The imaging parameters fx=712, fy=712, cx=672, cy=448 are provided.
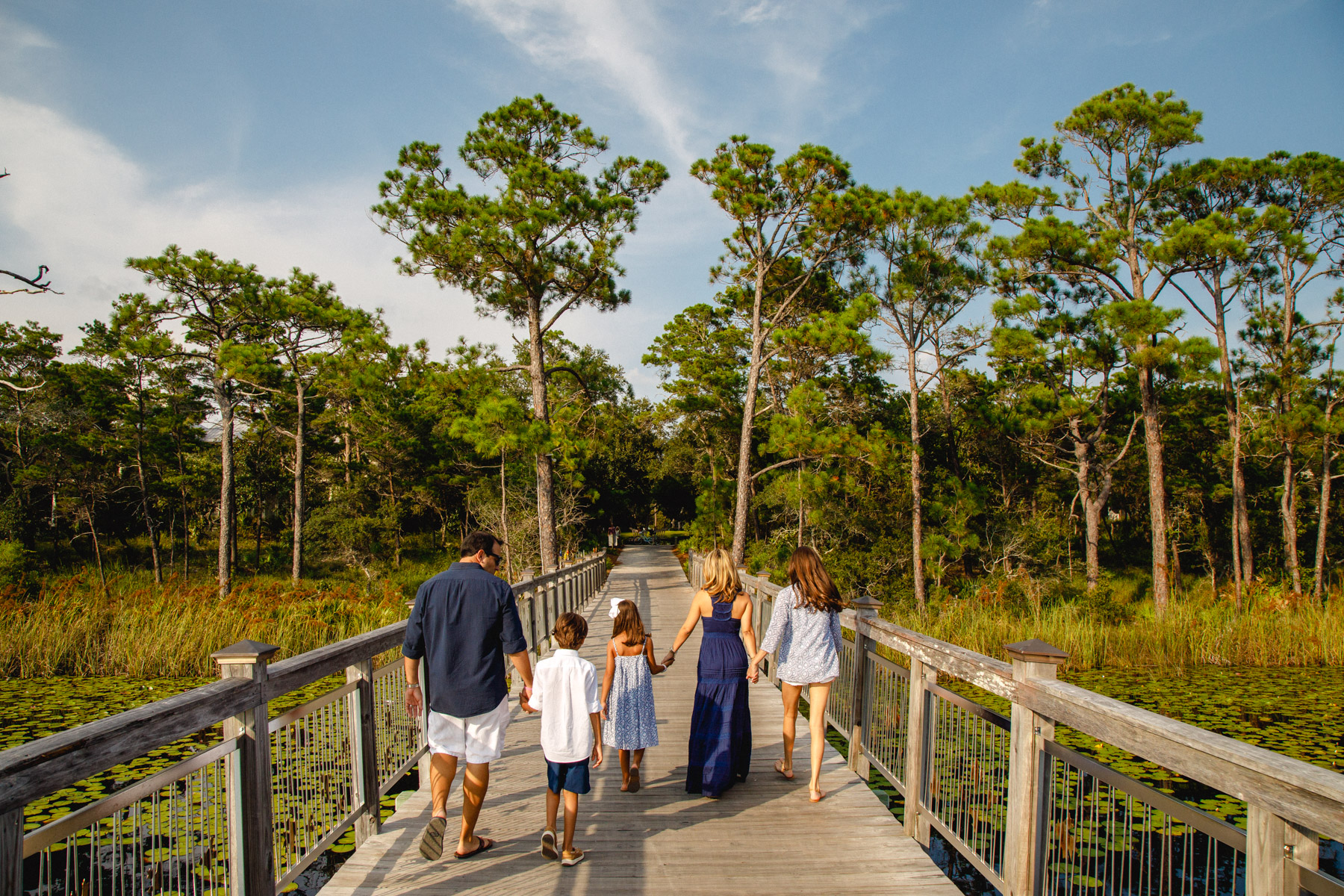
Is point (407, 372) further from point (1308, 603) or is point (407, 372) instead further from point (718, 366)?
point (1308, 603)

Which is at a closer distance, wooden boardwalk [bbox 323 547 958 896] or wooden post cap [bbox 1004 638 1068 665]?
wooden post cap [bbox 1004 638 1068 665]

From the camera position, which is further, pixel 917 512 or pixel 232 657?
pixel 917 512

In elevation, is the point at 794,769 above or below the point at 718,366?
below

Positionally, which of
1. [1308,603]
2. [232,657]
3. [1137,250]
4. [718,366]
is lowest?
[1308,603]

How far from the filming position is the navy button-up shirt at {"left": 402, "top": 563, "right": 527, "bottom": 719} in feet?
10.9

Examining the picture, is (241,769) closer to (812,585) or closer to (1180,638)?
(812,585)

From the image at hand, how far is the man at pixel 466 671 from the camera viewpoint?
131 inches

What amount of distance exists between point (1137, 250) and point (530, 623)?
19863 millimetres

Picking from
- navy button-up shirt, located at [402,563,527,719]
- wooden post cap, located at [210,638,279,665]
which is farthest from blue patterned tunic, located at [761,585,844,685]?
wooden post cap, located at [210,638,279,665]

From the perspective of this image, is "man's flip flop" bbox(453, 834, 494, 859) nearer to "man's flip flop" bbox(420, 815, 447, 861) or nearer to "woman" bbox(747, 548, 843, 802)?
"man's flip flop" bbox(420, 815, 447, 861)

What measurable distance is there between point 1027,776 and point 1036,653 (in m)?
0.48

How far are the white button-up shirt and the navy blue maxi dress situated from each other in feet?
2.76

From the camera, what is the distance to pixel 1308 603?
11695 mm

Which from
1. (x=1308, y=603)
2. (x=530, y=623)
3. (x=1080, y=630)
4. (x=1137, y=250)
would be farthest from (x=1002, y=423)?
(x=530, y=623)
